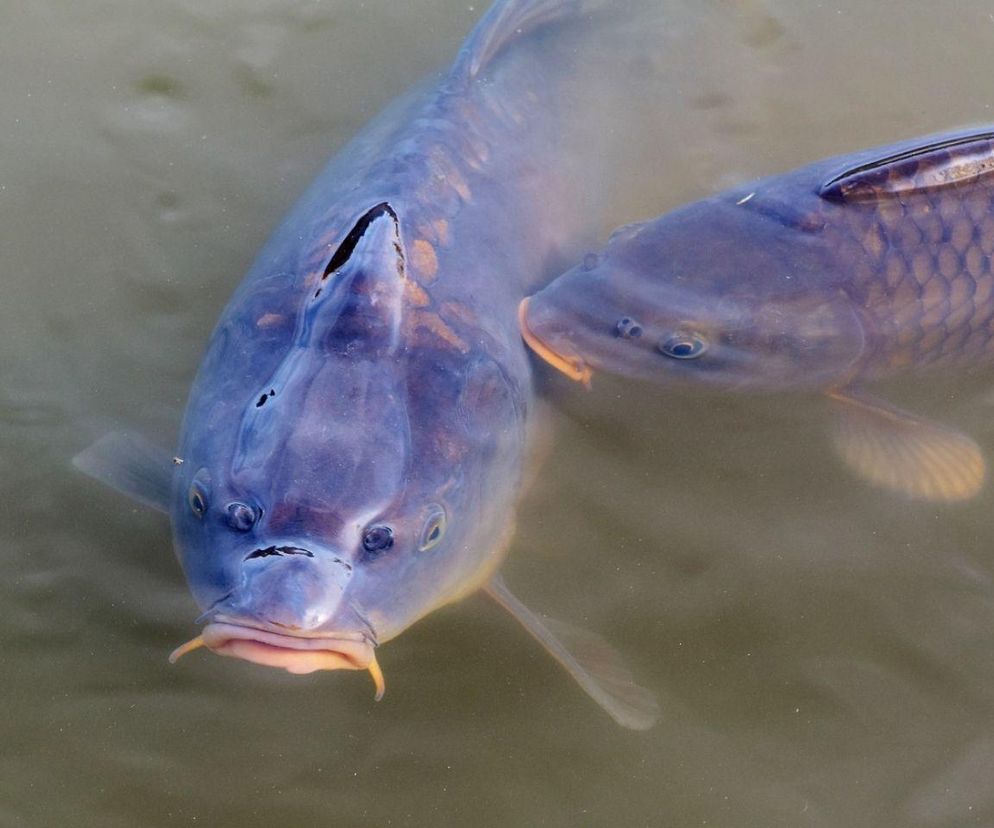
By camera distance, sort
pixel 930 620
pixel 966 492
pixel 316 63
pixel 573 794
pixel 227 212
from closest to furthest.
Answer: pixel 573 794 → pixel 930 620 → pixel 966 492 → pixel 227 212 → pixel 316 63

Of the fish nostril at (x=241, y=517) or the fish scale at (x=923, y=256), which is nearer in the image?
the fish nostril at (x=241, y=517)

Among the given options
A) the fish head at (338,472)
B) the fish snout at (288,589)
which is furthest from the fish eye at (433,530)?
the fish snout at (288,589)

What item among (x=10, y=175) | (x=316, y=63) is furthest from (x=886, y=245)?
(x=10, y=175)

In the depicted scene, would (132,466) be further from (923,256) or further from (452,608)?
(923,256)

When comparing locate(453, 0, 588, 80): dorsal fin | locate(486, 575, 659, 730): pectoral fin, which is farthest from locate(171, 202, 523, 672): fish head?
locate(453, 0, 588, 80): dorsal fin

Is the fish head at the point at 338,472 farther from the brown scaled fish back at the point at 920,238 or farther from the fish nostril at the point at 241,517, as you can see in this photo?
the brown scaled fish back at the point at 920,238

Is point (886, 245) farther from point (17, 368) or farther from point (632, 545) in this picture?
point (17, 368)
